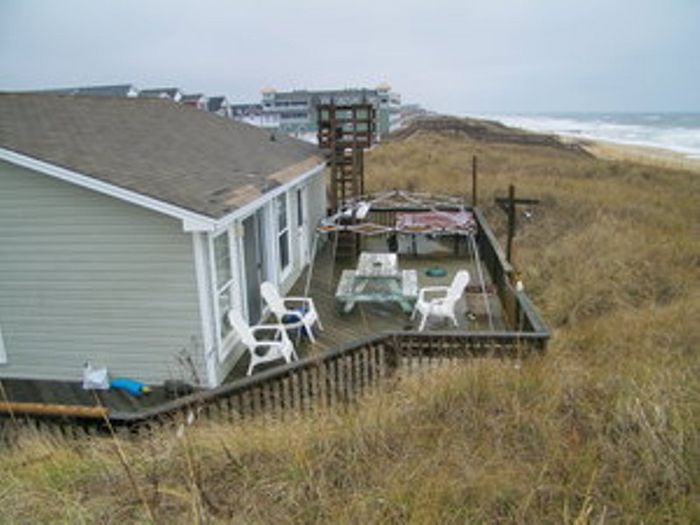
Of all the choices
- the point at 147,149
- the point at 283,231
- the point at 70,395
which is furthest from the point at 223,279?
the point at 283,231

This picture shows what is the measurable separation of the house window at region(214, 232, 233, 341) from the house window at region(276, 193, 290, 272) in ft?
8.78

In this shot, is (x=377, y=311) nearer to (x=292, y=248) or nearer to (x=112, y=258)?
(x=292, y=248)

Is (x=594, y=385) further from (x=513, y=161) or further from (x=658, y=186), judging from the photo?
(x=513, y=161)

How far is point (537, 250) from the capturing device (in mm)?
12914

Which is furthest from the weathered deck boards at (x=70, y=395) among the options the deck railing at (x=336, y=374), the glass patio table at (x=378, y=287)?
the glass patio table at (x=378, y=287)

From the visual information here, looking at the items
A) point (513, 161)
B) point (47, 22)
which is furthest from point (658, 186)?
point (47, 22)

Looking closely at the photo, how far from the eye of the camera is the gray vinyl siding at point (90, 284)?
5.85 m

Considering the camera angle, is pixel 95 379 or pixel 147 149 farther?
pixel 147 149

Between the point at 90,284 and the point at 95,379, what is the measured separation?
1.18 m

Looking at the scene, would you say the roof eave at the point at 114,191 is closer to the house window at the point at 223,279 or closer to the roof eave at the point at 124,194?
the roof eave at the point at 124,194

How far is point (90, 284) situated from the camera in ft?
20.0

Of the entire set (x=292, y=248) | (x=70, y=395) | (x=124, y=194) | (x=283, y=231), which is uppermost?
(x=124, y=194)

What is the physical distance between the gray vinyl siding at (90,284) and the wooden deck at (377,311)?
119 centimetres

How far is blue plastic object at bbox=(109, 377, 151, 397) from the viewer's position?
6102 millimetres
